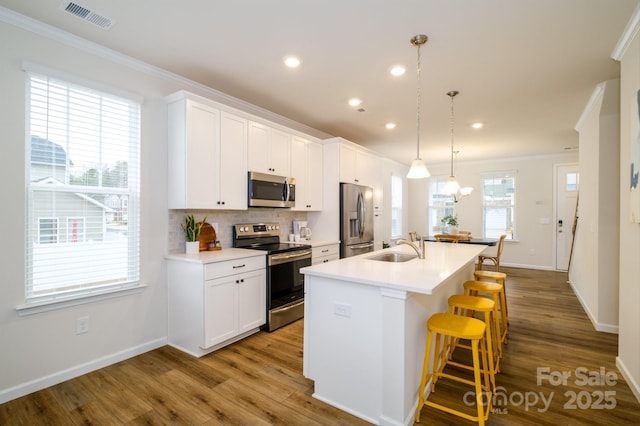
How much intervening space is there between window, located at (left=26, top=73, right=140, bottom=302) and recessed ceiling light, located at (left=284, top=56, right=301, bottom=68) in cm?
143

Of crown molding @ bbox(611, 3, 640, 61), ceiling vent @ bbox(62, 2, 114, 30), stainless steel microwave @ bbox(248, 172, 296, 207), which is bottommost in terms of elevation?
stainless steel microwave @ bbox(248, 172, 296, 207)

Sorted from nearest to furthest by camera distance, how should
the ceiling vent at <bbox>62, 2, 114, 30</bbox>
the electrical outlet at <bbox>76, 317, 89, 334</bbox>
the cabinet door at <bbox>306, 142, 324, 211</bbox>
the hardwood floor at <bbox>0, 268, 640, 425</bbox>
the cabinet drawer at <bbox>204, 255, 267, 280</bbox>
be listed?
the hardwood floor at <bbox>0, 268, 640, 425</bbox>, the ceiling vent at <bbox>62, 2, 114, 30</bbox>, the electrical outlet at <bbox>76, 317, 89, 334</bbox>, the cabinet drawer at <bbox>204, 255, 267, 280</bbox>, the cabinet door at <bbox>306, 142, 324, 211</bbox>

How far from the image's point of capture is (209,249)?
10.7ft

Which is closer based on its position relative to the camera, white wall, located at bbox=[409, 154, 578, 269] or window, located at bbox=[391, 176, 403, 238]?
white wall, located at bbox=[409, 154, 578, 269]

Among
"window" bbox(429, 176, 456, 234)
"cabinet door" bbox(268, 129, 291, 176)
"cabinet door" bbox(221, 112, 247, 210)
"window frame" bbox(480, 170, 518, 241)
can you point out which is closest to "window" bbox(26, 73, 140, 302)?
"cabinet door" bbox(221, 112, 247, 210)

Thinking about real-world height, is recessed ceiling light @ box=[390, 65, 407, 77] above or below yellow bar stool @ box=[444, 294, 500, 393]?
above

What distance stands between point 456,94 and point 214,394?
3708 millimetres

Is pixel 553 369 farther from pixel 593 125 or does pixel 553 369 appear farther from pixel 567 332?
pixel 593 125

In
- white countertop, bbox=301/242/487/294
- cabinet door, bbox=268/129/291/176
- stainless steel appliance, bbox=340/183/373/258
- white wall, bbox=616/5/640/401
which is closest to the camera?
white countertop, bbox=301/242/487/294

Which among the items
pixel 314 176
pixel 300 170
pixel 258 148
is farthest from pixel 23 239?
pixel 314 176

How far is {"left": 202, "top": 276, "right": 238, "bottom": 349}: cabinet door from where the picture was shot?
272 cm

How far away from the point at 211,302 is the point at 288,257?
102 cm

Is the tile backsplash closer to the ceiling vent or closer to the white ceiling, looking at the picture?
the white ceiling

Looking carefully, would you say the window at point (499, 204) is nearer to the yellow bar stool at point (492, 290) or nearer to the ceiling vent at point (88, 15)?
the yellow bar stool at point (492, 290)
